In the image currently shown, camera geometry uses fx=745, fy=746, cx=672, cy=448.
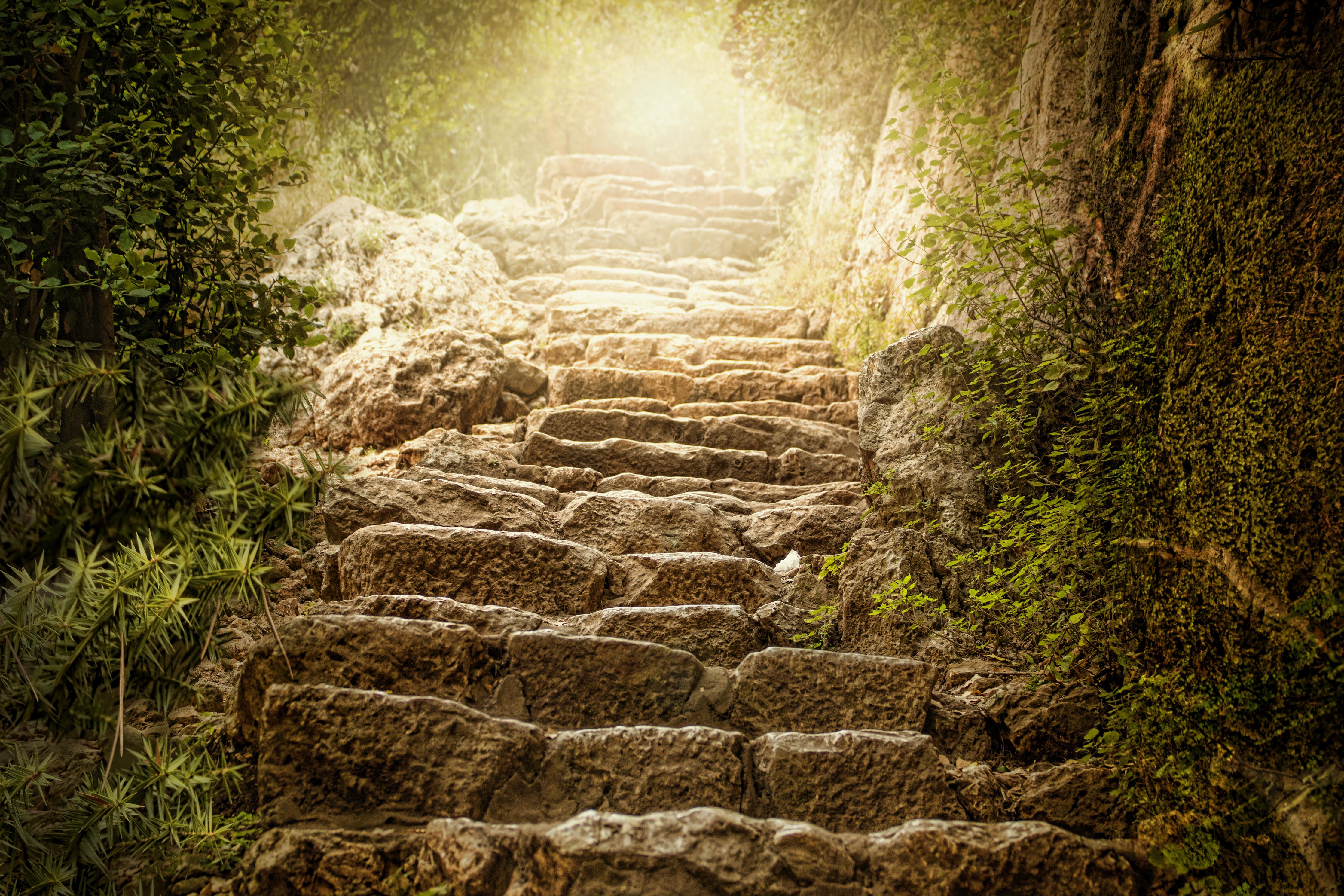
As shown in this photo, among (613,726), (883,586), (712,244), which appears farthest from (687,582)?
(712,244)

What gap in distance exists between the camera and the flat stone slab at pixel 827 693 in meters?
2.38

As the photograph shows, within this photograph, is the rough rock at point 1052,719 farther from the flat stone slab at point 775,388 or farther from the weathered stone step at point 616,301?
the weathered stone step at point 616,301

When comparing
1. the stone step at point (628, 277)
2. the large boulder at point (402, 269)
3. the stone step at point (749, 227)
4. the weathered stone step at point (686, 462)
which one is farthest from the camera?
the stone step at point (749, 227)

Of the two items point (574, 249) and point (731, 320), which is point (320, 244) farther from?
point (574, 249)

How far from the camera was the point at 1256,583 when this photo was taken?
5.77 ft

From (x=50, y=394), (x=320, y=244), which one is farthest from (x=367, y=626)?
(x=320, y=244)

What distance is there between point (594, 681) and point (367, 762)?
0.70 m

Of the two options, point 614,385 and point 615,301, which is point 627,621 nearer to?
point 614,385

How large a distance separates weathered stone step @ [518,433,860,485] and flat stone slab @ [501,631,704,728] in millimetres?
2483

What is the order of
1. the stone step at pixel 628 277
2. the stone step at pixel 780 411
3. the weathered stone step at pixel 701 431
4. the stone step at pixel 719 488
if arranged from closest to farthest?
the stone step at pixel 719 488 → the weathered stone step at pixel 701 431 → the stone step at pixel 780 411 → the stone step at pixel 628 277

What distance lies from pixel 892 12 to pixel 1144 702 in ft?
21.8

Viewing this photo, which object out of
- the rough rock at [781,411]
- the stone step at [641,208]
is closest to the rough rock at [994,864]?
the rough rock at [781,411]

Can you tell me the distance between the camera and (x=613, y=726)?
2281 millimetres

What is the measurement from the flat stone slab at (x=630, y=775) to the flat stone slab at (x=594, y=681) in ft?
0.73
